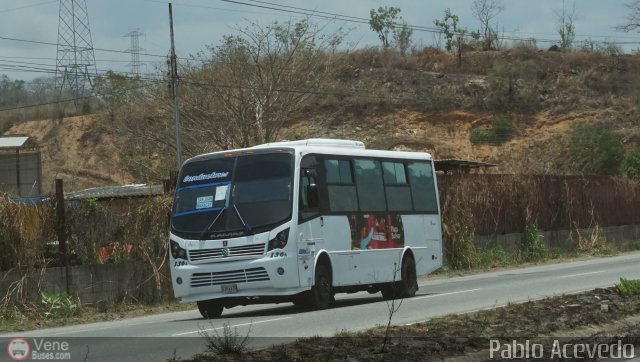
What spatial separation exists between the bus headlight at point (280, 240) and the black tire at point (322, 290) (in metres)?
1.05

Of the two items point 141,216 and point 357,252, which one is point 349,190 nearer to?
point 357,252

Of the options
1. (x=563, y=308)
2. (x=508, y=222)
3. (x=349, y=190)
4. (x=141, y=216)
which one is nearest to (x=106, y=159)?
(x=508, y=222)

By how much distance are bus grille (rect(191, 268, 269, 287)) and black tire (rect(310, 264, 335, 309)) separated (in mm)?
1128

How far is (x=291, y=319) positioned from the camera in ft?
53.6

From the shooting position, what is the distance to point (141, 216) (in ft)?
75.1

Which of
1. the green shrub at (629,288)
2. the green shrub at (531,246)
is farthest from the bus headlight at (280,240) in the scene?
Answer: the green shrub at (531,246)

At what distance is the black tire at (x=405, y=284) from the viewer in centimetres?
2050

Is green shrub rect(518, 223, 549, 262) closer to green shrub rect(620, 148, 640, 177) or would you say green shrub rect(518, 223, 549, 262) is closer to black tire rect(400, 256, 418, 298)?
black tire rect(400, 256, 418, 298)

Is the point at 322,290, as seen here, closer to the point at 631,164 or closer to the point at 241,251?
the point at 241,251

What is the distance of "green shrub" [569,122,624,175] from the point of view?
187ft

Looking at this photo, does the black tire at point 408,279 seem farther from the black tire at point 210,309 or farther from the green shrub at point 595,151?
the green shrub at point 595,151

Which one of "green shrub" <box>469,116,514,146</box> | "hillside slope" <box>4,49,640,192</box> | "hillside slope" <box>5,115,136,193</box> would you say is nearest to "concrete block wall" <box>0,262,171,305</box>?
"hillside slope" <box>4,49,640,192</box>

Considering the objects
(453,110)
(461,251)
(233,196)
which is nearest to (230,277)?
(233,196)

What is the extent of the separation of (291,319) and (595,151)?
44.3 meters
